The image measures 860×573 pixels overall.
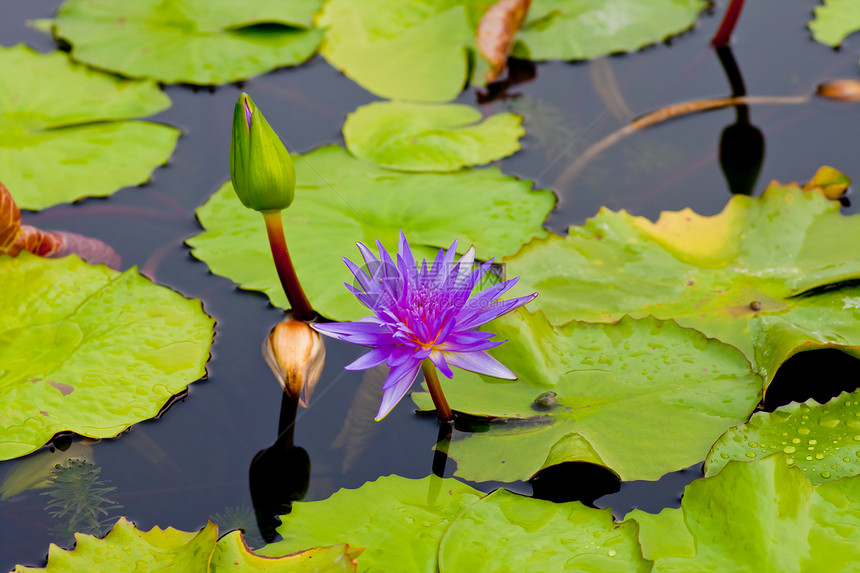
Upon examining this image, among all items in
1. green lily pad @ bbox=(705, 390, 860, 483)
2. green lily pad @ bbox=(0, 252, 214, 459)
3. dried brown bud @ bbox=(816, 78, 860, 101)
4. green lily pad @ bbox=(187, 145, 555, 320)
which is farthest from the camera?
dried brown bud @ bbox=(816, 78, 860, 101)

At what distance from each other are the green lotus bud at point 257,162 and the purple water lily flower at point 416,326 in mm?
381

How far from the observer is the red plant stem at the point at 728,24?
3361 millimetres

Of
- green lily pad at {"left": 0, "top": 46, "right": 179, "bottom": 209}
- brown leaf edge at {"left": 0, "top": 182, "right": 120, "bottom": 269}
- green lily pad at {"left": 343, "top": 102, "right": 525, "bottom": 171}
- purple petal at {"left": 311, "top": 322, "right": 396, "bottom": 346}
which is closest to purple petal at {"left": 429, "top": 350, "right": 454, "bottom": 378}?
purple petal at {"left": 311, "top": 322, "right": 396, "bottom": 346}

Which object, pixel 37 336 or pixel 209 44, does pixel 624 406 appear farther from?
pixel 209 44

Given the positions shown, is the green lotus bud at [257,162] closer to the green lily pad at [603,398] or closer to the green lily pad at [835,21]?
the green lily pad at [603,398]

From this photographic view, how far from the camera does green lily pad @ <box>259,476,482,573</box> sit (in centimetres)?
173

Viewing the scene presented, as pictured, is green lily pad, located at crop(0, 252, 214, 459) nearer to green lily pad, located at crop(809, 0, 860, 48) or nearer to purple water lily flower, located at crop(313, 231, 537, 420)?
purple water lily flower, located at crop(313, 231, 537, 420)

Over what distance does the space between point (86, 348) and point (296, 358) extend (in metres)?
0.65

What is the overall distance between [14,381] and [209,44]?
6.59 ft

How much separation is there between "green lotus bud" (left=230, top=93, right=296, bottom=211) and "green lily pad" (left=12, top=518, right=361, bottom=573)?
2.91ft

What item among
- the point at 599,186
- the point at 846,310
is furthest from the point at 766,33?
the point at 846,310

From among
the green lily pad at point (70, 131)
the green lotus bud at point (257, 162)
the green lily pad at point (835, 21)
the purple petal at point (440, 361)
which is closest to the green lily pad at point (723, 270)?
the purple petal at point (440, 361)

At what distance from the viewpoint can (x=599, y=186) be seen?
2.95m

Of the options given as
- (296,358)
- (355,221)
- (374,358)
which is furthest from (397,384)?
(355,221)
